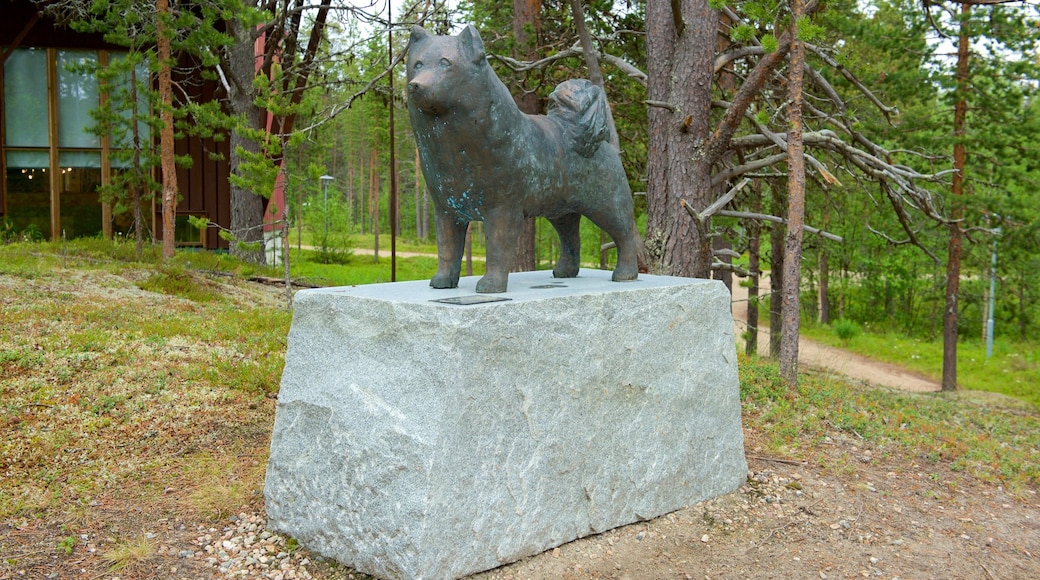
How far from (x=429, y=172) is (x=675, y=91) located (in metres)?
4.11

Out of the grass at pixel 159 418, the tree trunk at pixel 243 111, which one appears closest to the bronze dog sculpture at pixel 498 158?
the grass at pixel 159 418

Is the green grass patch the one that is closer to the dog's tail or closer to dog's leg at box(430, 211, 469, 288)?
the dog's tail

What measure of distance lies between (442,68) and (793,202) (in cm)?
416

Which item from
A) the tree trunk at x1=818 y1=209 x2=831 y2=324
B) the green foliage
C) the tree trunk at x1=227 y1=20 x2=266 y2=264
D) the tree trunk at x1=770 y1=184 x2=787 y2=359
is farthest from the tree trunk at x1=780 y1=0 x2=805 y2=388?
the tree trunk at x1=818 y1=209 x2=831 y2=324

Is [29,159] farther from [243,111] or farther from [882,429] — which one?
[882,429]

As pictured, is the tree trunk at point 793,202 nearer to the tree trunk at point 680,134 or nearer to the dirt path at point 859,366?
the tree trunk at point 680,134

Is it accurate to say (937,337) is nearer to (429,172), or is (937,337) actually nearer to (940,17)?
(940,17)

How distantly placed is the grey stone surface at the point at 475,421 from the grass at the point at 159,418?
802 mm

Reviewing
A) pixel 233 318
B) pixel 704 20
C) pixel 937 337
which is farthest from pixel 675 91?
pixel 937 337

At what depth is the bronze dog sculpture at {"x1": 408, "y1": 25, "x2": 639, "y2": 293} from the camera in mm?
3029

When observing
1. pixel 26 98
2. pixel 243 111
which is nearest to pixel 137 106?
pixel 243 111

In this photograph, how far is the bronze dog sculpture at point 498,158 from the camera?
9.94 feet

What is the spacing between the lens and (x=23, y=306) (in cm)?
654

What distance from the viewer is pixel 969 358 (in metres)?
16.8
